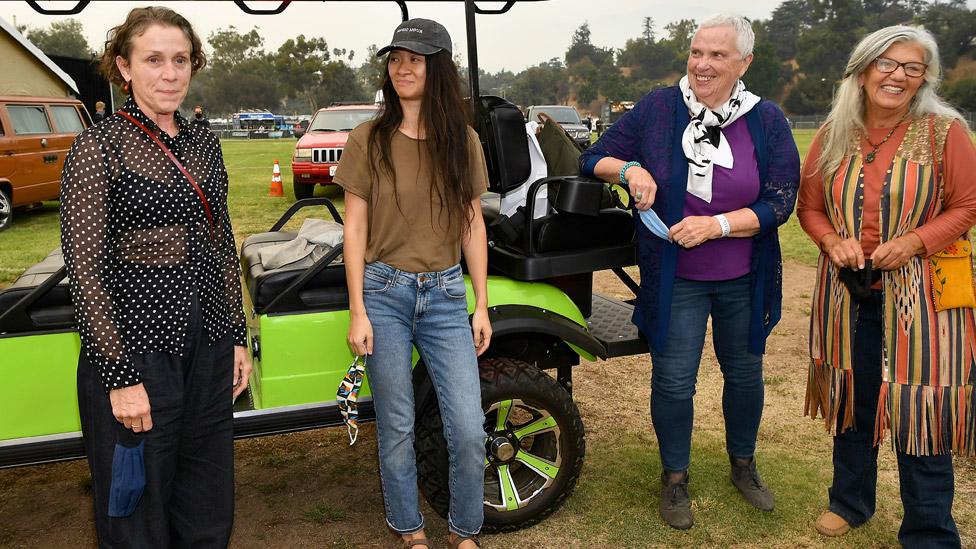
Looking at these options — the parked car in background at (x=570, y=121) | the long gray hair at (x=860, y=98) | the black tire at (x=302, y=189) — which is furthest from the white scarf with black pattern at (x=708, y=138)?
the parked car in background at (x=570, y=121)

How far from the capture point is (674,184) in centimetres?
295

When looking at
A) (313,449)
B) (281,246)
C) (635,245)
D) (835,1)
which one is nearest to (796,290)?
(635,245)

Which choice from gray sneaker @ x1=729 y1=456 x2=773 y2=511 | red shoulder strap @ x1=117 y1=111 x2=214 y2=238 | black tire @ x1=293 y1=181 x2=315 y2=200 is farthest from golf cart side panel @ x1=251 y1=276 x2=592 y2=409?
black tire @ x1=293 y1=181 x2=315 y2=200

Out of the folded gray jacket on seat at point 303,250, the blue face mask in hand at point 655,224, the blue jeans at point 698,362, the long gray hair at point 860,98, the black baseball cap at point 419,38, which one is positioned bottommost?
the blue jeans at point 698,362

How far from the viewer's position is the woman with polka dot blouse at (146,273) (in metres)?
1.88

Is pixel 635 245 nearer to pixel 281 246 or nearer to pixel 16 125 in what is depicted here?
pixel 281 246

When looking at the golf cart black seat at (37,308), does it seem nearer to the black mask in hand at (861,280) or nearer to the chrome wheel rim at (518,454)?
the chrome wheel rim at (518,454)

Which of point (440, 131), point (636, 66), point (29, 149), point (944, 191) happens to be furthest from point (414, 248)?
point (636, 66)

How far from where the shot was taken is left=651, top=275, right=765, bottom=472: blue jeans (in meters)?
3.10

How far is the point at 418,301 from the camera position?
2598 mm

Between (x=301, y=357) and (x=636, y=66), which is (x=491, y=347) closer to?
(x=301, y=357)

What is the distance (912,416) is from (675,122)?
4.55 ft

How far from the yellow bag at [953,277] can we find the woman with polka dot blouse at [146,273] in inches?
95.4

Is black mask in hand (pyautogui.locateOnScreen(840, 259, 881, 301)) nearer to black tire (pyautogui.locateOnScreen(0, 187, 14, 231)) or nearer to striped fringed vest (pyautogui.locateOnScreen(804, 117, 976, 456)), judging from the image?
striped fringed vest (pyautogui.locateOnScreen(804, 117, 976, 456))
